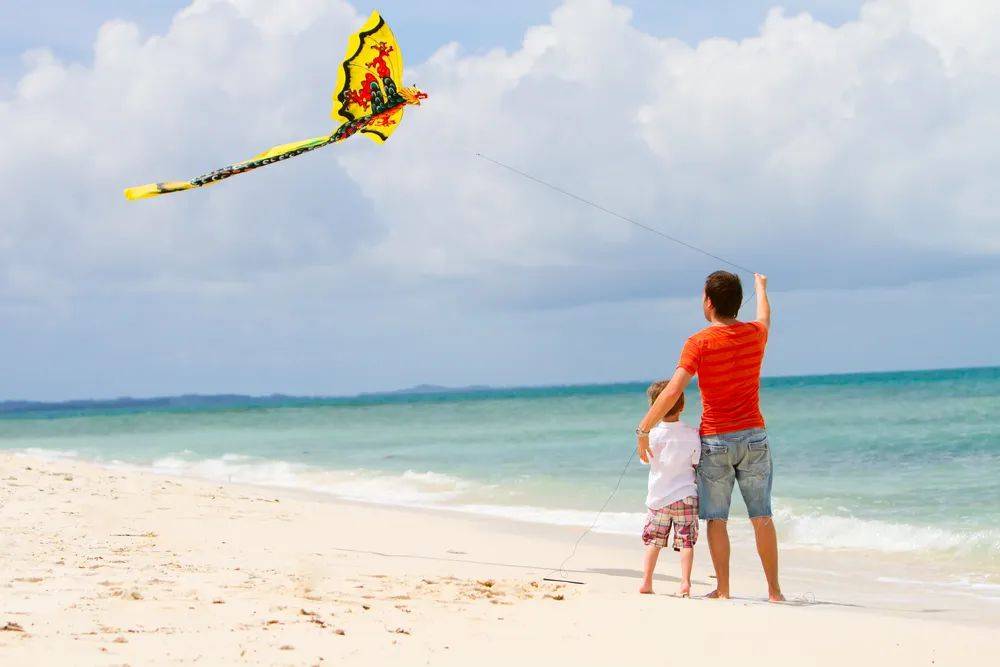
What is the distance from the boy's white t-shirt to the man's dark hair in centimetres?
59

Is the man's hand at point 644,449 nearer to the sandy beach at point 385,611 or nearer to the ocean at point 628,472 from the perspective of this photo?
the sandy beach at point 385,611

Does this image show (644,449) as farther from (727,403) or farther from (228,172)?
(228,172)

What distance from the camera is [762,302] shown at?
480 centimetres

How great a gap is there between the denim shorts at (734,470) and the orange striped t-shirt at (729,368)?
5 centimetres

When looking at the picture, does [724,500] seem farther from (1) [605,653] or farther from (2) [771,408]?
(2) [771,408]

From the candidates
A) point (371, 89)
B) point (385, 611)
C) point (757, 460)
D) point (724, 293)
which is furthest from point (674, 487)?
point (371, 89)

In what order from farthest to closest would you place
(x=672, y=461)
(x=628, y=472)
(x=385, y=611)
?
1. (x=628, y=472)
2. (x=672, y=461)
3. (x=385, y=611)

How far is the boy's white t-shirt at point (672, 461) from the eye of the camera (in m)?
4.76

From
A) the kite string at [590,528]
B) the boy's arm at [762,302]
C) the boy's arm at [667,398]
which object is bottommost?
the kite string at [590,528]

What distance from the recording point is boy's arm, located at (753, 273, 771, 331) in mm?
4709

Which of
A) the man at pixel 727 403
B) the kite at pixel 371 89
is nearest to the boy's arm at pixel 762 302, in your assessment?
the man at pixel 727 403

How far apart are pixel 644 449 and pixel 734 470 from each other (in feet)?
1.43

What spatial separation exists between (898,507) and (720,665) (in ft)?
23.9

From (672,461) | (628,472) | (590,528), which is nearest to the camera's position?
(672,461)
